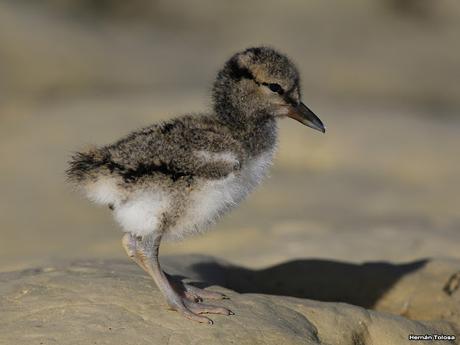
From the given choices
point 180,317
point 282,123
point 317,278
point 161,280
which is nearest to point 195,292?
point 161,280

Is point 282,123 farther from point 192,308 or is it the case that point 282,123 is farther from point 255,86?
point 192,308

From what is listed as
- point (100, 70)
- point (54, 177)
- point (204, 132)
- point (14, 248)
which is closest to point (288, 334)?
point (204, 132)

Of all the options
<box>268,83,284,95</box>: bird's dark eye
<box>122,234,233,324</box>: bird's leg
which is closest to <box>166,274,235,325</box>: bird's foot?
<box>122,234,233,324</box>: bird's leg

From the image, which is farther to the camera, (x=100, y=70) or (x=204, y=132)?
(x=100, y=70)

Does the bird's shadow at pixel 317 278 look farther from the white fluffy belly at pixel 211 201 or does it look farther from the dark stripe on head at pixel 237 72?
the dark stripe on head at pixel 237 72

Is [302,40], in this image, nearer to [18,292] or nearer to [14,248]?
[14,248]

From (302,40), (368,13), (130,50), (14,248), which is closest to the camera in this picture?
(14,248)

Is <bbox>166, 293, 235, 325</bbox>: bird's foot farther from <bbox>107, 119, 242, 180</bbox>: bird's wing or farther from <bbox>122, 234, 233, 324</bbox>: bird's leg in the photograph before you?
<bbox>107, 119, 242, 180</bbox>: bird's wing
